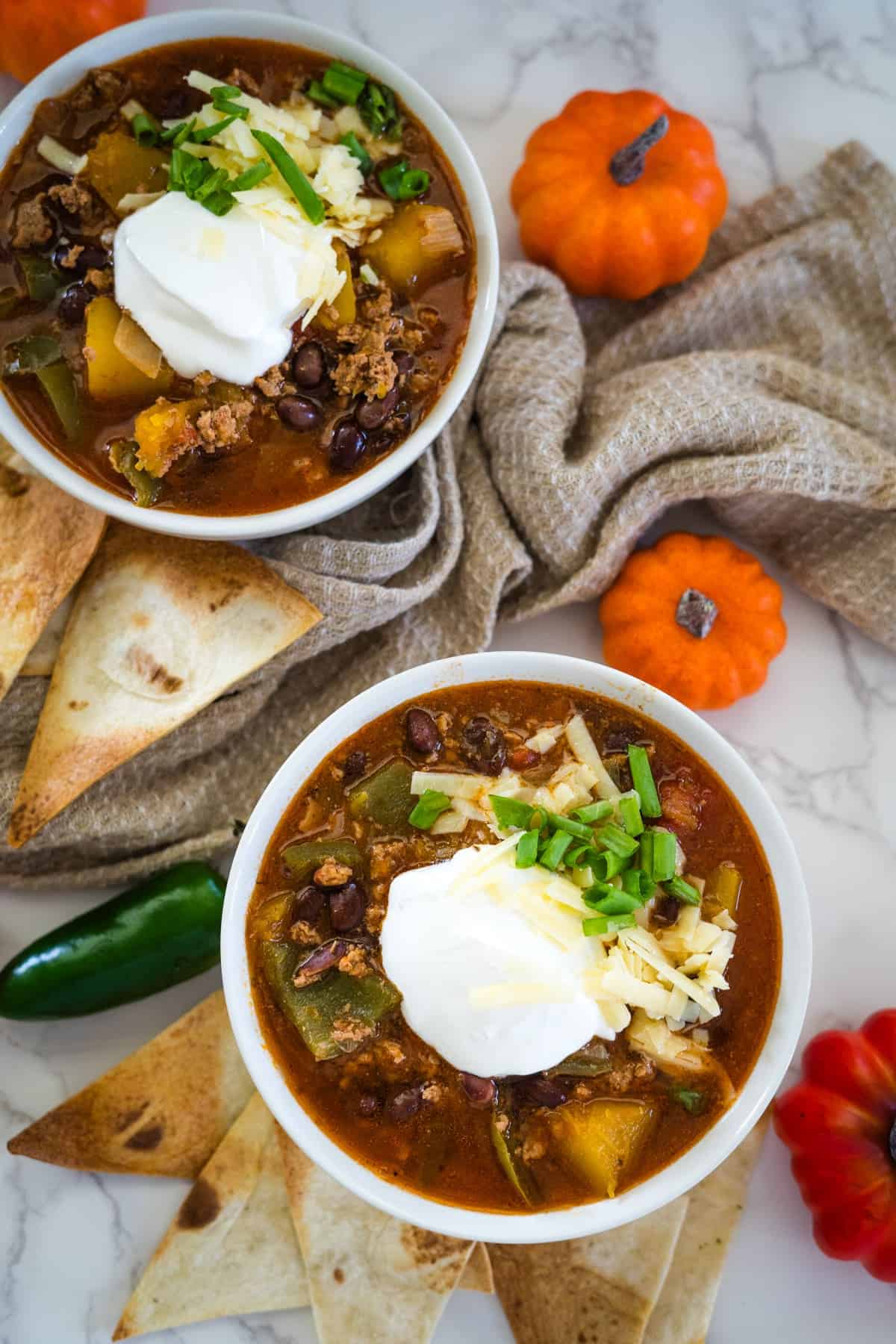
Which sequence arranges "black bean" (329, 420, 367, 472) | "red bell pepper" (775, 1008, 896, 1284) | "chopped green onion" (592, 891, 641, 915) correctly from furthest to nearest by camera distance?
1. "red bell pepper" (775, 1008, 896, 1284)
2. "black bean" (329, 420, 367, 472)
3. "chopped green onion" (592, 891, 641, 915)

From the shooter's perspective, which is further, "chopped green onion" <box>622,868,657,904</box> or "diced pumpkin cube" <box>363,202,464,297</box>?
"diced pumpkin cube" <box>363,202,464,297</box>

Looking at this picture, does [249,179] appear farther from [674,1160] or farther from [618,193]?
[674,1160]

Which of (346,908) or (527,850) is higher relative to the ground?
(527,850)

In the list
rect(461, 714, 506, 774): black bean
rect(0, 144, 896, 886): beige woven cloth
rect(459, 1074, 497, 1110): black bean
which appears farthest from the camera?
rect(0, 144, 896, 886): beige woven cloth

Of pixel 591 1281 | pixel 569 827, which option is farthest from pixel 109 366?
pixel 591 1281

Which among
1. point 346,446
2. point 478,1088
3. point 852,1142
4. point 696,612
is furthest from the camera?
point 696,612

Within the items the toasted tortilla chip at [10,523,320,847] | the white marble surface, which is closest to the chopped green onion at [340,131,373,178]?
the white marble surface

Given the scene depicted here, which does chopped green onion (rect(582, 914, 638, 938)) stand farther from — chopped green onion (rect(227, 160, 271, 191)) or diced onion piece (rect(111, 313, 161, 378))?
chopped green onion (rect(227, 160, 271, 191))

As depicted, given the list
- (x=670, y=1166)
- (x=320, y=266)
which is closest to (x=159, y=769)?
(x=320, y=266)
